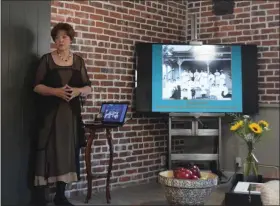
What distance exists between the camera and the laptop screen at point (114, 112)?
358cm

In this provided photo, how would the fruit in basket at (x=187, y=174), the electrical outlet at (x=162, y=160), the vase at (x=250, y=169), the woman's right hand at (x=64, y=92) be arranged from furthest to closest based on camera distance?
the electrical outlet at (x=162, y=160) → the woman's right hand at (x=64, y=92) → the fruit in basket at (x=187, y=174) → the vase at (x=250, y=169)

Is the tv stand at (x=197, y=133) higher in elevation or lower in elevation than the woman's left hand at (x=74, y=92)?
lower

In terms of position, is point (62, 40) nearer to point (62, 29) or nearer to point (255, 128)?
point (62, 29)

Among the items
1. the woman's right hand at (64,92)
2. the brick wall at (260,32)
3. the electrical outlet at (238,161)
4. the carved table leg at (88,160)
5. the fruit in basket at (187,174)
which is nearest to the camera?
the fruit in basket at (187,174)

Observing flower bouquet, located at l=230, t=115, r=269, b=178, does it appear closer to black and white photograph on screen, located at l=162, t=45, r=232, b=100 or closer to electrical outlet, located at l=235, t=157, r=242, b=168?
black and white photograph on screen, located at l=162, t=45, r=232, b=100

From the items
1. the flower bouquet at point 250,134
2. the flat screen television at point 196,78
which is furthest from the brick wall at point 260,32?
the flower bouquet at point 250,134

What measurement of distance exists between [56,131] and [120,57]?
1388mm

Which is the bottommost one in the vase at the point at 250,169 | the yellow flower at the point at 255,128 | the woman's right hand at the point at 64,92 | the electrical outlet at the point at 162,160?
the electrical outlet at the point at 162,160

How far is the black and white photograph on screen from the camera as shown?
440 centimetres

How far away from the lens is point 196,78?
4.44m

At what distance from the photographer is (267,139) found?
4488mm

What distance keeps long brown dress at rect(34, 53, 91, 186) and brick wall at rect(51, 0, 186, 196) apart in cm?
58

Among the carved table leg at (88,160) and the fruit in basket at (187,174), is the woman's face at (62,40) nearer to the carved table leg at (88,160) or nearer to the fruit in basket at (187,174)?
the carved table leg at (88,160)

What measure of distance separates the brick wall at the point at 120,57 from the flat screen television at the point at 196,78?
193 mm
